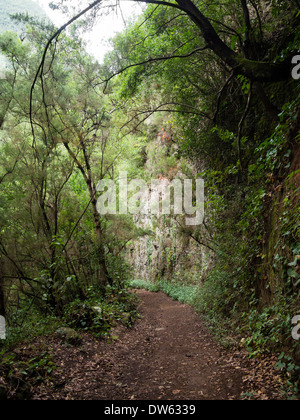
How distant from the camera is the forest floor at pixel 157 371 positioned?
349 centimetres

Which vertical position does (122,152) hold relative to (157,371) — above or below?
above

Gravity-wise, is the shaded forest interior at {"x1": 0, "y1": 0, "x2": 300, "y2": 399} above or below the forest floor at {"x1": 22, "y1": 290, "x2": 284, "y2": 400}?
above

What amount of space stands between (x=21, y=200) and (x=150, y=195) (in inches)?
570

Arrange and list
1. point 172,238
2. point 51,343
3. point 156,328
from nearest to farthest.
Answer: point 51,343, point 156,328, point 172,238

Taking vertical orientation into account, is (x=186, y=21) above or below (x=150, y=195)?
above

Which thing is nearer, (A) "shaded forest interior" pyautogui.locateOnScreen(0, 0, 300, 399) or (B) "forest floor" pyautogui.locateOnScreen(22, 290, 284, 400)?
(B) "forest floor" pyautogui.locateOnScreen(22, 290, 284, 400)

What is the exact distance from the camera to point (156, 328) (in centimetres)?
778

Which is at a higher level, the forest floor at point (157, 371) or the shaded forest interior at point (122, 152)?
the shaded forest interior at point (122, 152)

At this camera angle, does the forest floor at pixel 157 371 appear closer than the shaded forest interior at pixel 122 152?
Yes

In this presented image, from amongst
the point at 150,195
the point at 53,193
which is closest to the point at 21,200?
the point at 53,193

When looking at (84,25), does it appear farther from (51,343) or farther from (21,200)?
(51,343)

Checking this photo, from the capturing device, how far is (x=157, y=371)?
14.9ft

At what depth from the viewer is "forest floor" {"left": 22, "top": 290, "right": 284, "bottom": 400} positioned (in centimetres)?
349

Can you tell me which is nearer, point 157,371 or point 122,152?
point 157,371
